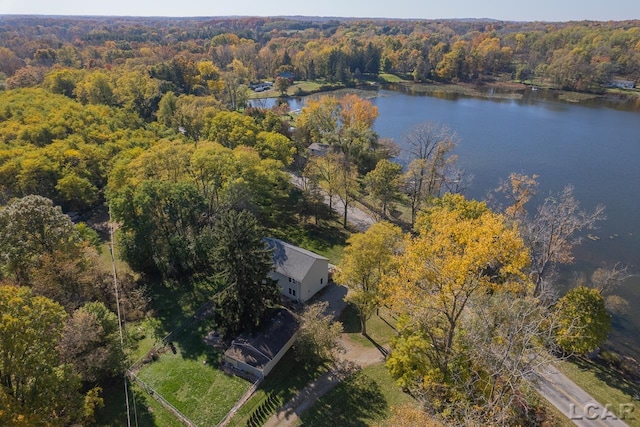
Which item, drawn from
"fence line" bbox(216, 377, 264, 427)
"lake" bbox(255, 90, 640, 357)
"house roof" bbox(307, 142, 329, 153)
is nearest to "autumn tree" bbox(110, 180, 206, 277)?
"fence line" bbox(216, 377, 264, 427)

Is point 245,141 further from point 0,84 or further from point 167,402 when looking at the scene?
point 0,84

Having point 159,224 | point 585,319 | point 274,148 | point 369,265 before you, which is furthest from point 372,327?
point 274,148

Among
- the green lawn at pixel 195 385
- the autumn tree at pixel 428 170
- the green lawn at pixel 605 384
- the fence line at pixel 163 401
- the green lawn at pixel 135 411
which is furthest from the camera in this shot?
the autumn tree at pixel 428 170

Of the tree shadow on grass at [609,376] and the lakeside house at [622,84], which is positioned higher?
the lakeside house at [622,84]

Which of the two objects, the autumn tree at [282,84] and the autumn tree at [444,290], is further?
the autumn tree at [282,84]

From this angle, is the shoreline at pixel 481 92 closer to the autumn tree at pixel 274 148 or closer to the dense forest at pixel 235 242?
the dense forest at pixel 235 242

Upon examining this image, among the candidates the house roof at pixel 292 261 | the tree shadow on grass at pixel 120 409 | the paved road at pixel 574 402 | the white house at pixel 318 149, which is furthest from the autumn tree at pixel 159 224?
the white house at pixel 318 149

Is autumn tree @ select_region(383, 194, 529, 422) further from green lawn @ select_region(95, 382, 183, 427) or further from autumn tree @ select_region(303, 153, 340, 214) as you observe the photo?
autumn tree @ select_region(303, 153, 340, 214)
